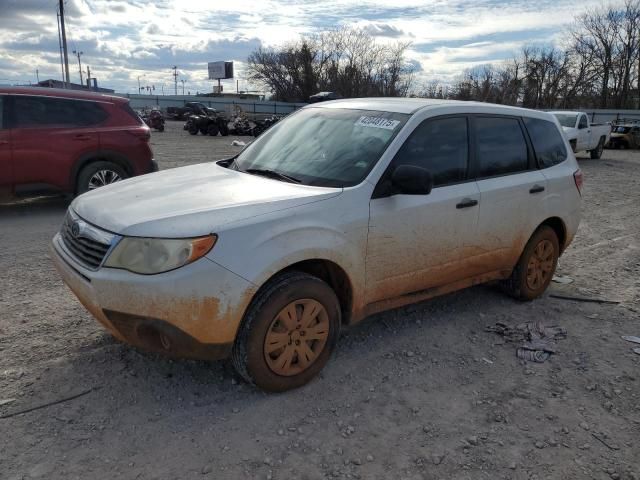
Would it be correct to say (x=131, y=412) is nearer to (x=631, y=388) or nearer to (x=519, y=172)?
(x=631, y=388)

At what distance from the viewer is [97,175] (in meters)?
8.19

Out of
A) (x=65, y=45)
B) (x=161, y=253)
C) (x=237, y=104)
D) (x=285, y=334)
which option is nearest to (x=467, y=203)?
(x=285, y=334)

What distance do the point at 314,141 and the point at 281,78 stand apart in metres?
65.4

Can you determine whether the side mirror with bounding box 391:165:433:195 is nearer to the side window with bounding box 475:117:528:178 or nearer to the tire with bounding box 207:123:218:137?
the side window with bounding box 475:117:528:178

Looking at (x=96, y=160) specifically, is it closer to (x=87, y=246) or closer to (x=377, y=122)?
(x=87, y=246)

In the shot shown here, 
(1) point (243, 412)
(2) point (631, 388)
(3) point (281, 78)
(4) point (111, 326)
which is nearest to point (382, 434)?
(1) point (243, 412)

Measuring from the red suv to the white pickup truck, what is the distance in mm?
15609

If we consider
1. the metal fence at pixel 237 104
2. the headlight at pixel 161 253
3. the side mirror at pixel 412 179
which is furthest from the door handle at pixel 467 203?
the metal fence at pixel 237 104

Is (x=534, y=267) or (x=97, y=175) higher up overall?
(x=97, y=175)

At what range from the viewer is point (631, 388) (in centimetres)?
356

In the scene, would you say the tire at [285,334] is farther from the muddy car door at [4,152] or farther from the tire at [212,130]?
the tire at [212,130]

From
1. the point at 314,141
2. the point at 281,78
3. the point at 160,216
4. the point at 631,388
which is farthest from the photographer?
the point at 281,78

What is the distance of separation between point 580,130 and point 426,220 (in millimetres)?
18457

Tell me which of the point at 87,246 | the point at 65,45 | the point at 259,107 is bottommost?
the point at 87,246
